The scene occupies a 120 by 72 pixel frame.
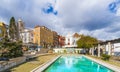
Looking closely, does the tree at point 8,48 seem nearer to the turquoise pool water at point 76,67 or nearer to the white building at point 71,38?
the turquoise pool water at point 76,67

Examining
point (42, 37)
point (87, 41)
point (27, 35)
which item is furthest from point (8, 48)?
point (42, 37)

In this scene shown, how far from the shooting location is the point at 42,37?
8925 centimetres

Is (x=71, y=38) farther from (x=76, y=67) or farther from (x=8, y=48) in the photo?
(x=8, y=48)

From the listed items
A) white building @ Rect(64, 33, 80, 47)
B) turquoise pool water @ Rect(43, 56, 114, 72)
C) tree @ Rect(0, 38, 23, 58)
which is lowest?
turquoise pool water @ Rect(43, 56, 114, 72)

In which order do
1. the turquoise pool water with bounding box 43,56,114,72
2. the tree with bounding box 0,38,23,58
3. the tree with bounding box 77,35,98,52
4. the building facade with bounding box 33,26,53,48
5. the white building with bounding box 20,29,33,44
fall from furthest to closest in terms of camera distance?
the white building with bounding box 20,29,33,44
the building facade with bounding box 33,26,53,48
the tree with bounding box 77,35,98,52
the tree with bounding box 0,38,23,58
the turquoise pool water with bounding box 43,56,114,72

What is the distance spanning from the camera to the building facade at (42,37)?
86.4m

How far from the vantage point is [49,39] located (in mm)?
100062

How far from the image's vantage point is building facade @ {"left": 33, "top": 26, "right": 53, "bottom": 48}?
86375 millimetres

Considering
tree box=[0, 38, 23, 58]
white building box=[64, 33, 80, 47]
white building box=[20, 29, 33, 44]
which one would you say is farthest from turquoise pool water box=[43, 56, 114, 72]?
white building box=[64, 33, 80, 47]

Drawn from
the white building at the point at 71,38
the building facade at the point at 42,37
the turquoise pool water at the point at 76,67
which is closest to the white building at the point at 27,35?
the building facade at the point at 42,37

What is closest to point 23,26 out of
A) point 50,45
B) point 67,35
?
point 50,45

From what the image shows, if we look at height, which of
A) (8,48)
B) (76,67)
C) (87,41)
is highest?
(87,41)

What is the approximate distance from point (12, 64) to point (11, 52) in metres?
5.71

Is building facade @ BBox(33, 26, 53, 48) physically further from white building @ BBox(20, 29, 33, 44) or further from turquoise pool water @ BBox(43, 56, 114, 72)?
turquoise pool water @ BBox(43, 56, 114, 72)
